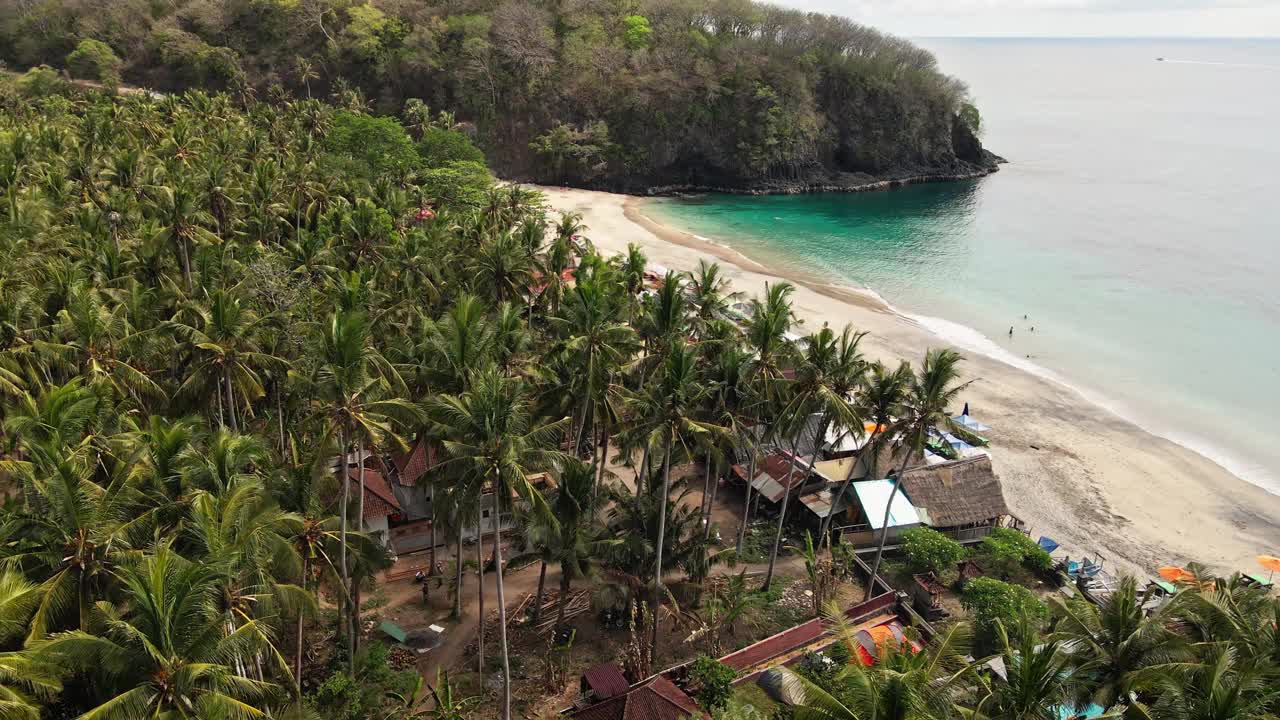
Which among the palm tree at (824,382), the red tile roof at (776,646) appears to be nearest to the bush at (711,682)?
the red tile roof at (776,646)

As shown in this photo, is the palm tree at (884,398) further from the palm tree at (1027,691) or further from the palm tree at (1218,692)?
the palm tree at (1218,692)

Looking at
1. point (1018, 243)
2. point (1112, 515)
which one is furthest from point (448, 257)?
point (1018, 243)

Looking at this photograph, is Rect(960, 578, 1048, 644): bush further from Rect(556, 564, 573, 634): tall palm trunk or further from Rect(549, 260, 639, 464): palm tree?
Rect(549, 260, 639, 464): palm tree

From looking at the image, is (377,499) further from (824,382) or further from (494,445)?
(824,382)

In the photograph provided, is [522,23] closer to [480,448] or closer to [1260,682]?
[480,448]

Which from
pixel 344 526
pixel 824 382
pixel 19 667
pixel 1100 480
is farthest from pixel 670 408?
pixel 1100 480

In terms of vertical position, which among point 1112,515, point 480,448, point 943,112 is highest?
point 943,112
